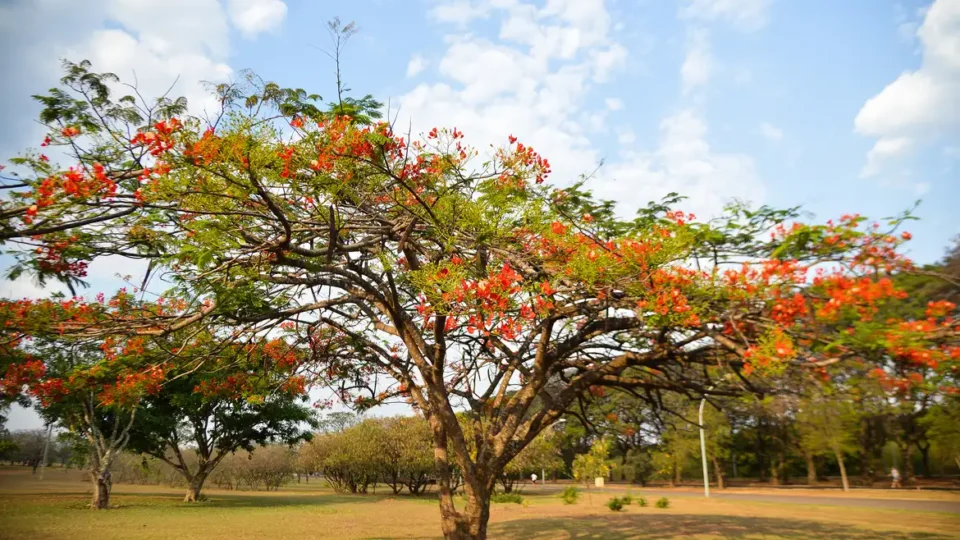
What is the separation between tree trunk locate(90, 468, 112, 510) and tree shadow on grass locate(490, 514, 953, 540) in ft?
47.4

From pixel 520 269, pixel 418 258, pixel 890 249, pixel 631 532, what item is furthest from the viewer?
pixel 631 532

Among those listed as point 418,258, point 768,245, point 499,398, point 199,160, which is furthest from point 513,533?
point 199,160

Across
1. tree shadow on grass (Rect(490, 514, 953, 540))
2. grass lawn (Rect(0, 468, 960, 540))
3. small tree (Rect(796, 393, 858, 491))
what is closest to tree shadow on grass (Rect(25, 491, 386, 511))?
grass lawn (Rect(0, 468, 960, 540))

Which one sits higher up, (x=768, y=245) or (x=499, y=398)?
(x=768, y=245)

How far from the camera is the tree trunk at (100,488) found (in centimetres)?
1858

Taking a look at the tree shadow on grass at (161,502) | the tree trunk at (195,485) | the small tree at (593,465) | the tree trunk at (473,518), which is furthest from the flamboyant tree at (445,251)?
the tree trunk at (195,485)

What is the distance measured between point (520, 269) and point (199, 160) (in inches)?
133

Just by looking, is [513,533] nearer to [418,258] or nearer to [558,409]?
[558,409]

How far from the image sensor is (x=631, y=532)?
1295 centimetres

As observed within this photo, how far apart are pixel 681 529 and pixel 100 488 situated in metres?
19.9

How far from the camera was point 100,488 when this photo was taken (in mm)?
18703

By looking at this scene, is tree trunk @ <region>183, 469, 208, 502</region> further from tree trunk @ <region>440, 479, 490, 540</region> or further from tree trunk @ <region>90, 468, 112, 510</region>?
tree trunk @ <region>440, 479, 490, 540</region>

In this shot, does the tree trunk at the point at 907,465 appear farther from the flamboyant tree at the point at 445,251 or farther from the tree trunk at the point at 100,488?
the tree trunk at the point at 100,488

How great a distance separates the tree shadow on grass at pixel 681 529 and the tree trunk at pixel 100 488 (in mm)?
14461
